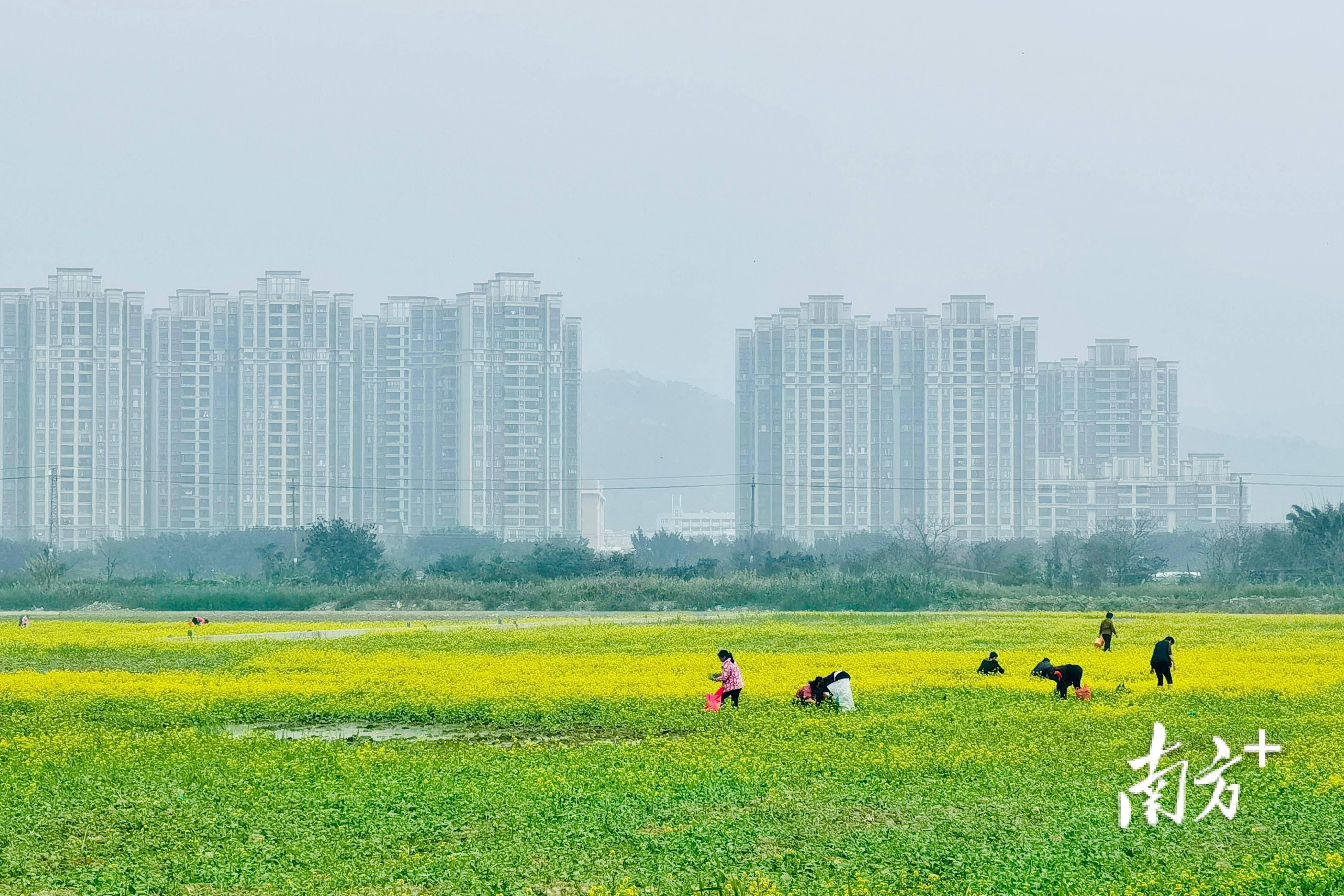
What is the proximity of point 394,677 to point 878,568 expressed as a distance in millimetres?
55561

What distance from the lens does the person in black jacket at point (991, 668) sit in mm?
27656

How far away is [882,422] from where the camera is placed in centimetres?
15338

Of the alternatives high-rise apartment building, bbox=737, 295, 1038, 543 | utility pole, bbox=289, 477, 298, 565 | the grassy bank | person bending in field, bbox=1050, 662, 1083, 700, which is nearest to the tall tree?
the grassy bank

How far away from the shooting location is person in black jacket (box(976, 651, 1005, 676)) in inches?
1089

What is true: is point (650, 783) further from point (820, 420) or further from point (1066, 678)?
point (820, 420)

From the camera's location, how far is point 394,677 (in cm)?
2808

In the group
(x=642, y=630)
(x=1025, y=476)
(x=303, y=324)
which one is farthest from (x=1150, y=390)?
(x=642, y=630)

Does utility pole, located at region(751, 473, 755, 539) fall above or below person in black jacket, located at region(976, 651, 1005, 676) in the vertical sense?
above

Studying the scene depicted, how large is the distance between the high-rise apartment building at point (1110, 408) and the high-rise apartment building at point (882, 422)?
1559 cm

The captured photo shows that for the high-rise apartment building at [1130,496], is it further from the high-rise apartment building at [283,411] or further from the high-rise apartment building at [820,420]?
the high-rise apartment building at [283,411]

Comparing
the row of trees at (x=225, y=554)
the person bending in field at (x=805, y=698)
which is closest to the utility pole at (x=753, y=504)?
the row of trees at (x=225, y=554)

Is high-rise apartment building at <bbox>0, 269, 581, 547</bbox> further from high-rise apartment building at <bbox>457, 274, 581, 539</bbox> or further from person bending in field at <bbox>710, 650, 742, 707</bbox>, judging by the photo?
person bending in field at <bbox>710, 650, 742, 707</bbox>

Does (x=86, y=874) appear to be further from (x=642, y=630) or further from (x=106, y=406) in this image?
(x=106, y=406)

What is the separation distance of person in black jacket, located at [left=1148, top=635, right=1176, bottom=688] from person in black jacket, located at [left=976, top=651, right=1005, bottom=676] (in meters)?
3.39
